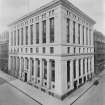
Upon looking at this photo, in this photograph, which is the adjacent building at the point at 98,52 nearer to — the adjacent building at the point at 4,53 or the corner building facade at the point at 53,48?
the corner building facade at the point at 53,48

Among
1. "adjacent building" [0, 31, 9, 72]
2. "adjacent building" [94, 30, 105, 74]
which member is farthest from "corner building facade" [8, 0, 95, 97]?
"adjacent building" [0, 31, 9, 72]

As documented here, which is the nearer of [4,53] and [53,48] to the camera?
[53,48]

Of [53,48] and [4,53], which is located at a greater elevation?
[53,48]

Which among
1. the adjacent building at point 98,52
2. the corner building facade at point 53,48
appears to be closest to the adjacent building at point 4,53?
the corner building facade at point 53,48

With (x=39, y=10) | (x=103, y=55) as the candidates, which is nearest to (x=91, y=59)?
(x=103, y=55)

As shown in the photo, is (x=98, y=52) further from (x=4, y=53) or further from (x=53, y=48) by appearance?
(x=4, y=53)

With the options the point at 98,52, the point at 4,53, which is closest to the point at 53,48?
the point at 98,52

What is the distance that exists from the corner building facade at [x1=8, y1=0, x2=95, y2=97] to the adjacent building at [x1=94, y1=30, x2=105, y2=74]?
3.39 meters

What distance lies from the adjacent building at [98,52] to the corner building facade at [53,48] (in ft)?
11.1

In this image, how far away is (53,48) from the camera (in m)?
9.74

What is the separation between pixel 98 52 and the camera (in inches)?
741

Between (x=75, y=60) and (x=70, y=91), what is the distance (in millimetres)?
3540

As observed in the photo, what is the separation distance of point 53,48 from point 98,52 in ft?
42.5

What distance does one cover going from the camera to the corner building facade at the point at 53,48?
9055mm
